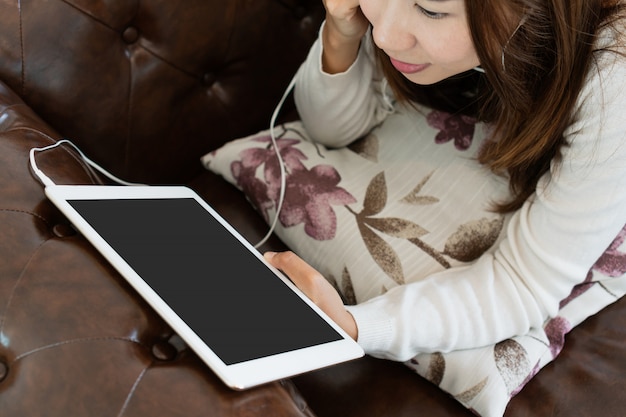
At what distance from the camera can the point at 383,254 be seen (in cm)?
90

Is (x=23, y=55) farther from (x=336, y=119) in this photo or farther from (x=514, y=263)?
(x=514, y=263)

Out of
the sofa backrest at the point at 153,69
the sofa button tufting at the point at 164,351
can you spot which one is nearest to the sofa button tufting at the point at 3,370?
the sofa button tufting at the point at 164,351

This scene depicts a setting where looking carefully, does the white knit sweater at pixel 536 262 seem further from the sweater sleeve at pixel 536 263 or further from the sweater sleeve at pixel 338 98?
the sweater sleeve at pixel 338 98

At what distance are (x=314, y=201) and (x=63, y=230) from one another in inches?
14.6

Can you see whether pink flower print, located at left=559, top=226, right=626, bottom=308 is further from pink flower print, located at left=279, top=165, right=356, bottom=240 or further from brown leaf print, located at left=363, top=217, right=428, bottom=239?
pink flower print, located at left=279, top=165, right=356, bottom=240

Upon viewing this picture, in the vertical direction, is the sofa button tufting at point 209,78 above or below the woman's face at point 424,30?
below

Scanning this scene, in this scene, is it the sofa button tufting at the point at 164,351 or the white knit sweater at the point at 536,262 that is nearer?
the sofa button tufting at the point at 164,351

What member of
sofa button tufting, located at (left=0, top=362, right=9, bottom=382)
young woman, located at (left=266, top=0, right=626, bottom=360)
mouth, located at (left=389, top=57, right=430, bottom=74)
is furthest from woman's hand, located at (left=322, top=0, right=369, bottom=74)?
sofa button tufting, located at (left=0, top=362, right=9, bottom=382)

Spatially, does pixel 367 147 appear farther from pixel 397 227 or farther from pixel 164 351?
pixel 164 351

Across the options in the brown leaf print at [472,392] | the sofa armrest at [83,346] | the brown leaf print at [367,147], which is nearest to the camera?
the sofa armrest at [83,346]

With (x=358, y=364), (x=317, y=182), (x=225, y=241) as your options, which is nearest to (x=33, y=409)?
(x=225, y=241)

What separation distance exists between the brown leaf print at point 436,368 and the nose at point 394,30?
0.38 metres

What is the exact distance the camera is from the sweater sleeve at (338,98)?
97cm

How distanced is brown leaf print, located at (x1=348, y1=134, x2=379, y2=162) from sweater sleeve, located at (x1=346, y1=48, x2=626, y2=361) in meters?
0.23
